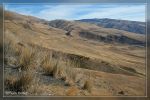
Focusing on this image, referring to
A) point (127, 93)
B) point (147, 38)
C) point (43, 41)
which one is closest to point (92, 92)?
point (127, 93)

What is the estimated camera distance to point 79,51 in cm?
827

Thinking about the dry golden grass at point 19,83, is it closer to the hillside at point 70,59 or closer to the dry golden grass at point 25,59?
the hillside at point 70,59

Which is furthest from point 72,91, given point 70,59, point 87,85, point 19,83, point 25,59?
point 70,59

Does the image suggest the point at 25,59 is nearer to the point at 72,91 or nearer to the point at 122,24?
the point at 72,91

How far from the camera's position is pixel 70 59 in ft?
25.4

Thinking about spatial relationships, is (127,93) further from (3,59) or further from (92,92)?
(3,59)

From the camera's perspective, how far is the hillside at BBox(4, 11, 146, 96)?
6.70 meters

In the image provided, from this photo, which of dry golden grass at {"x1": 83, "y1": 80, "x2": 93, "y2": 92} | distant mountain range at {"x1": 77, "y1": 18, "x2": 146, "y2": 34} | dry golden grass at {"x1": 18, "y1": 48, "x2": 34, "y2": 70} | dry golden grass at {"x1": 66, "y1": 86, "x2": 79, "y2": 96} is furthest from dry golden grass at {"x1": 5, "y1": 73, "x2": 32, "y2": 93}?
distant mountain range at {"x1": 77, "y1": 18, "x2": 146, "y2": 34}

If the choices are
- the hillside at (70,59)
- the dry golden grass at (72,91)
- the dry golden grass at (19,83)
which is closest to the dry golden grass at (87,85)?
the hillside at (70,59)

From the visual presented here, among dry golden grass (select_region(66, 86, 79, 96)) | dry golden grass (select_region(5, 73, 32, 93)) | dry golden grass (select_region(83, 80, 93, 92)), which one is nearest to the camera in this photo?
dry golden grass (select_region(5, 73, 32, 93))

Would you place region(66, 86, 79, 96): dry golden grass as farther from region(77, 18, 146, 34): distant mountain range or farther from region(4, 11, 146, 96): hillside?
region(77, 18, 146, 34): distant mountain range

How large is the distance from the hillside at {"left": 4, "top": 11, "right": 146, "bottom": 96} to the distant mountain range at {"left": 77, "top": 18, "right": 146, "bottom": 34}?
103 mm

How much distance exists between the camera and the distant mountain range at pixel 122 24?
6.93m

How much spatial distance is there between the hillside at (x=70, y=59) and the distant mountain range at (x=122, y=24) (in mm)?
103
